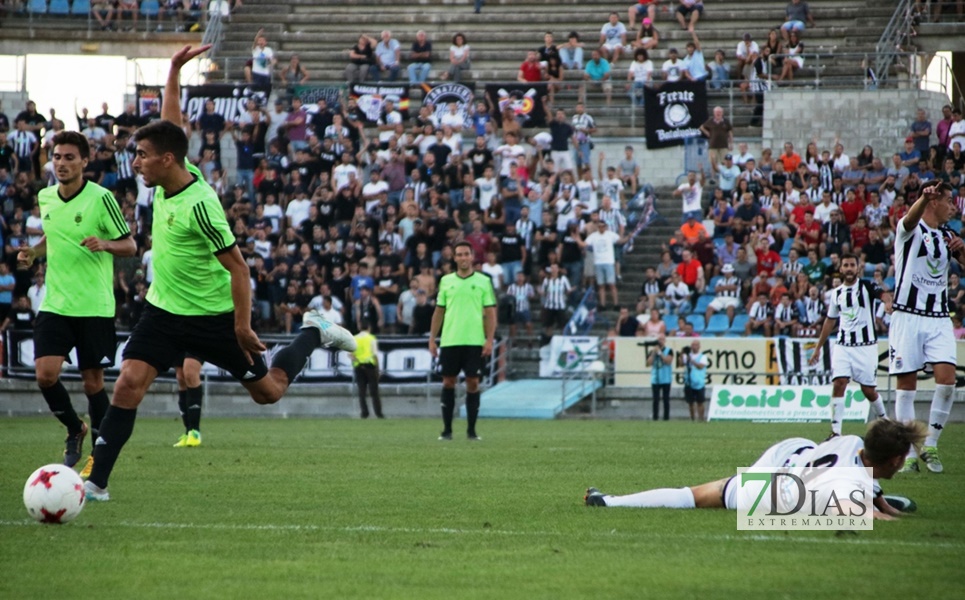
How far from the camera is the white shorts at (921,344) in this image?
40.7 feet

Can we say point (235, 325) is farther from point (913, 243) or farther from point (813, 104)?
point (813, 104)

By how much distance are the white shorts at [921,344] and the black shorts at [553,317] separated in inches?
616

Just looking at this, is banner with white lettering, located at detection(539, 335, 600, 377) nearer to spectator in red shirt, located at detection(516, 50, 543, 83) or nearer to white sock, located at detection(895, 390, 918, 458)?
spectator in red shirt, located at detection(516, 50, 543, 83)

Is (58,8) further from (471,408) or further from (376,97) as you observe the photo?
(471,408)

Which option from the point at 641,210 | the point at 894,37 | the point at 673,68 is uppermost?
the point at 894,37

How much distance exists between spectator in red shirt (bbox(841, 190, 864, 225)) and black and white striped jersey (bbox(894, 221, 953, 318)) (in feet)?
50.6

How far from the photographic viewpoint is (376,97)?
33.0 m

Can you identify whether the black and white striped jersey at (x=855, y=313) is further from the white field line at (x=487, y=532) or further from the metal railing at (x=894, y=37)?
the metal railing at (x=894, y=37)

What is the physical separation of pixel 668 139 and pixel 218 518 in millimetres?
24866

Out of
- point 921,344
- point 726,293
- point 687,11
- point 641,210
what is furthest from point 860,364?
point 687,11

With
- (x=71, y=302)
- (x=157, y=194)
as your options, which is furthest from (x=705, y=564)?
(x=71, y=302)

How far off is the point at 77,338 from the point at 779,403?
1638cm

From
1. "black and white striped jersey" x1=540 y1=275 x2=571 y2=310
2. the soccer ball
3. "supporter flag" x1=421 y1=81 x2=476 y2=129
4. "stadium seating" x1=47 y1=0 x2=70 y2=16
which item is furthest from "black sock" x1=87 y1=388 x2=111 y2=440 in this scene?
"stadium seating" x1=47 y1=0 x2=70 y2=16

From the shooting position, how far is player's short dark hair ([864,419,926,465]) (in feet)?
26.0
